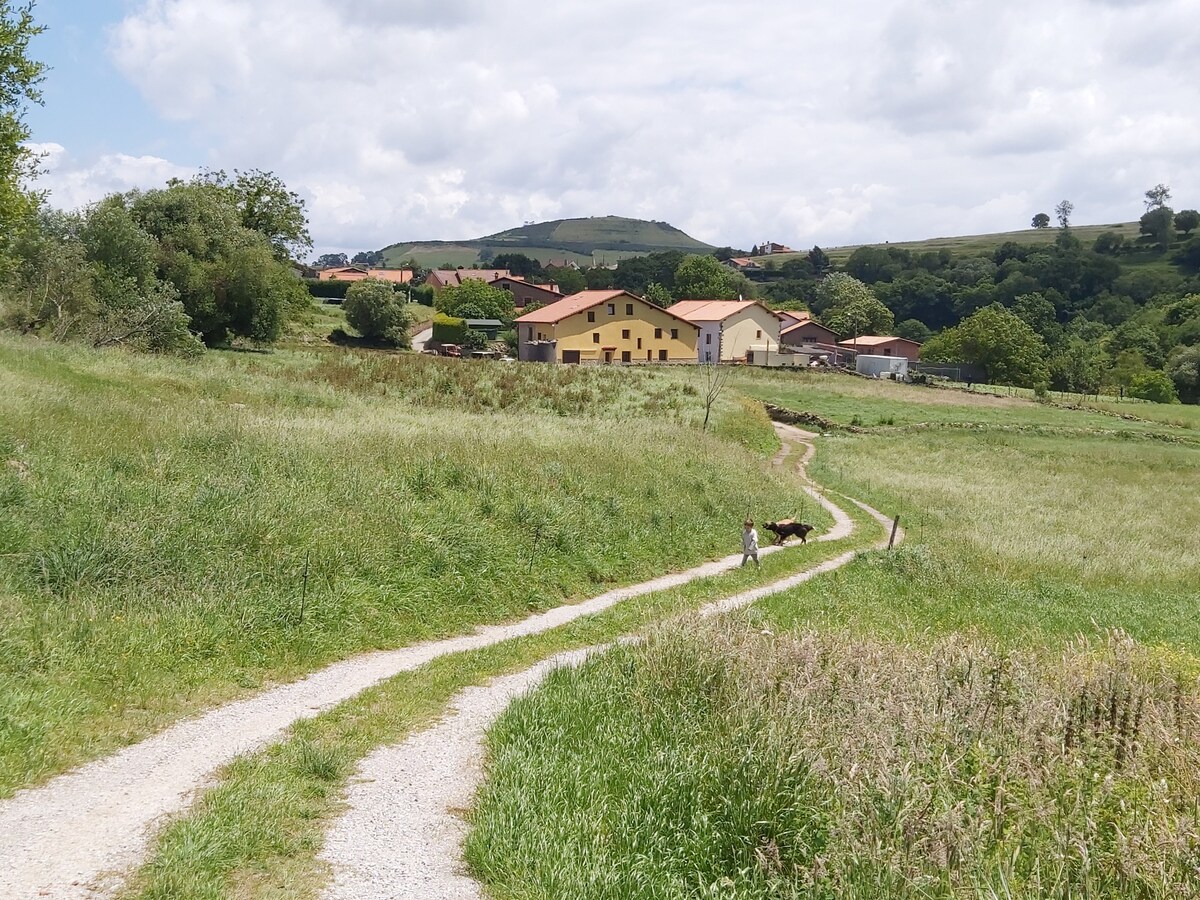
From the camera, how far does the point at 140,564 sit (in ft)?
37.3

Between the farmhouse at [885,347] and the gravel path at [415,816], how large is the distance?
10685cm

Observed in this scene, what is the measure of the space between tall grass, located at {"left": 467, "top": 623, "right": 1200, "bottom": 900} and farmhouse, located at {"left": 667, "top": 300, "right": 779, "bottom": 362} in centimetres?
8111

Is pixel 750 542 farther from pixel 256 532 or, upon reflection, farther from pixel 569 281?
pixel 569 281

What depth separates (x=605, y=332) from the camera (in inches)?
3425

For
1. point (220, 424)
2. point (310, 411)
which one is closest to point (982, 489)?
point (310, 411)

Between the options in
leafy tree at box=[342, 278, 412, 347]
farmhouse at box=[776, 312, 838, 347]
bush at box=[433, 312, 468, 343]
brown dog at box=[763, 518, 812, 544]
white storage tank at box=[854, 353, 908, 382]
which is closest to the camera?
brown dog at box=[763, 518, 812, 544]

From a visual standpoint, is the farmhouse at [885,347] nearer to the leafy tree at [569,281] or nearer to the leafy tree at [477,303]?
the leafy tree at [477,303]

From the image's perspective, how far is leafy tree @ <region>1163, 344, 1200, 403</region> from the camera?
10538 centimetres

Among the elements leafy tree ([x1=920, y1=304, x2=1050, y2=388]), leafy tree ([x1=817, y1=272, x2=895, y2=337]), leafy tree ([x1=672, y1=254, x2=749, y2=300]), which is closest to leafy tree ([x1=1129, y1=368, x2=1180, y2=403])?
leafy tree ([x1=920, y1=304, x2=1050, y2=388])

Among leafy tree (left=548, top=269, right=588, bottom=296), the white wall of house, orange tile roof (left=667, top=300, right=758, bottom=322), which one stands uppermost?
leafy tree (left=548, top=269, right=588, bottom=296)

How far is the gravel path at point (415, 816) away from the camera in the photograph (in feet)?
19.7

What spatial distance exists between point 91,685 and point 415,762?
339cm

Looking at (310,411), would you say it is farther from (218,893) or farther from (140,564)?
(218,893)

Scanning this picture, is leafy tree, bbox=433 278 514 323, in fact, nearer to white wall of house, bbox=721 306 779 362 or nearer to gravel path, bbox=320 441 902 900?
white wall of house, bbox=721 306 779 362
